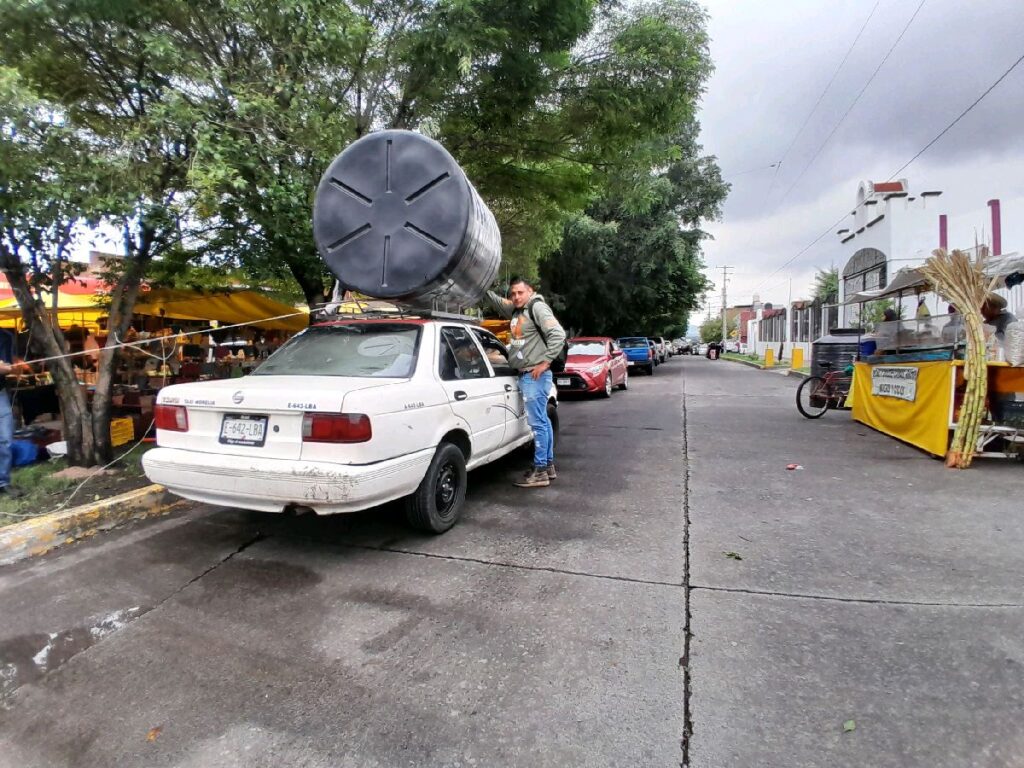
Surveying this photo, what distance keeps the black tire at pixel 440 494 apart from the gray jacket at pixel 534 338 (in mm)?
1339

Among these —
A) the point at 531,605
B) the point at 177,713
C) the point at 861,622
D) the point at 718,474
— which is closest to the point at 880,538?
the point at 861,622

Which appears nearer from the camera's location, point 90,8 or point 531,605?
point 531,605

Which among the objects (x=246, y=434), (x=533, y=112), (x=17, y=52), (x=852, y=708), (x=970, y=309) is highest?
(x=533, y=112)

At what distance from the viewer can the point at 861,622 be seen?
2885 millimetres

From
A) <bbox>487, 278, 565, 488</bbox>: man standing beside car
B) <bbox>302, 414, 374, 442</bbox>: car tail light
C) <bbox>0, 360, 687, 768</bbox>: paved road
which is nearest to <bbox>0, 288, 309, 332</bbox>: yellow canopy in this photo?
<bbox>487, 278, 565, 488</bbox>: man standing beside car

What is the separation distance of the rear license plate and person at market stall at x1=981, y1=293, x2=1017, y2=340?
7764 millimetres

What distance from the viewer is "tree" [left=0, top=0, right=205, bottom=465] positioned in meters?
4.36

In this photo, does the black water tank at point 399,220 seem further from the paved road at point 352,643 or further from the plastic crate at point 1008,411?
the plastic crate at point 1008,411

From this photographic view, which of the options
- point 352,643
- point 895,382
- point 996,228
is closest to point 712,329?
point 996,228

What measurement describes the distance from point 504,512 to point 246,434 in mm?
2122

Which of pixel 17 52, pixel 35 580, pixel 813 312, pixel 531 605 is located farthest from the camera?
pixel 813 312

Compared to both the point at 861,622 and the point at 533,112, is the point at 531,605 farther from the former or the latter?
the point at 533,112

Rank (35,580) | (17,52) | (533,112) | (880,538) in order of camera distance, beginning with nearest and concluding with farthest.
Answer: (35,580) → (880,538) → (17,52) → (533,112)

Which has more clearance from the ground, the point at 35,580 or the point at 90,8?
the point at 90,8
